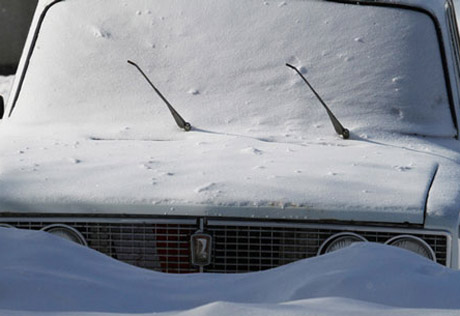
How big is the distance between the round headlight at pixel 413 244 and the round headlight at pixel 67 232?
3.17 ft

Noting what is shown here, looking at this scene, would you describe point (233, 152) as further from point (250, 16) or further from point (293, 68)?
point (250, 16)

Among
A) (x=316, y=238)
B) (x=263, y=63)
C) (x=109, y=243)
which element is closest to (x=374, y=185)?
(x=316, y=238)

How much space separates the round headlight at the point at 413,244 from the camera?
10.9 ft

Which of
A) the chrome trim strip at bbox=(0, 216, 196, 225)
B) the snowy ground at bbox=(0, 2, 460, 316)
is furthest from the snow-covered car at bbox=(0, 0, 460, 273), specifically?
the snowy ground at bbox=(0, 2, 460, 316)

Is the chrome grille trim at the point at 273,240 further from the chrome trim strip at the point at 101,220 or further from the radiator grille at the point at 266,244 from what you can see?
the chrome trim strip at the point at 101,220

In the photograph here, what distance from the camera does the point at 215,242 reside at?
335 cm

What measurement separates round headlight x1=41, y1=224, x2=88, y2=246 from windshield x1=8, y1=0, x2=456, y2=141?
78 centimetres

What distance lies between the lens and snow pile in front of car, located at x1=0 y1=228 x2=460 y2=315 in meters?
2.23

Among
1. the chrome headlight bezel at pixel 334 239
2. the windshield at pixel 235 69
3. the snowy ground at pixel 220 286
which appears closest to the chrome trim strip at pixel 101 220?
the chrome headlight bezel at pixel 334 239

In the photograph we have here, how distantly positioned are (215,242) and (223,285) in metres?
0.81

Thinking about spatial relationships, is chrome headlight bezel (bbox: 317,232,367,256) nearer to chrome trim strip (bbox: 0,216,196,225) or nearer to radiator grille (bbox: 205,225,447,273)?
radiator grille (bbox: 205,225,447,273)

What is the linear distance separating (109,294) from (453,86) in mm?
2514

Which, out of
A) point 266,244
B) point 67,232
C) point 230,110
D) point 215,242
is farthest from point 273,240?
point 230,110

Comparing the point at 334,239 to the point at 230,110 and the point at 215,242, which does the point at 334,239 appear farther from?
the point at 230,110
